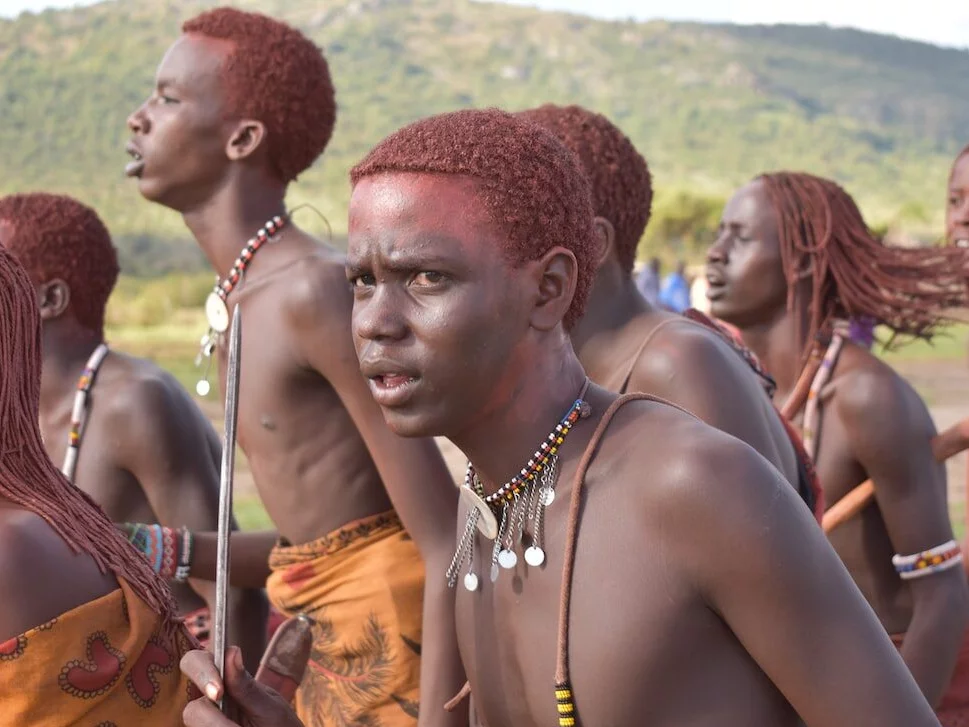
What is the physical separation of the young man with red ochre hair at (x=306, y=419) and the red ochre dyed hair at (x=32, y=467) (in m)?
0.73

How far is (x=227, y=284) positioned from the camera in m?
3.64

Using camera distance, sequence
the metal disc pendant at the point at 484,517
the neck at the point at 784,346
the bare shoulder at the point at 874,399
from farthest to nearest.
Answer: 1. the neck at the point at 784,346
2. the bare shoulder at the point at 874,399
3. the metal disc pendant at the point at 484,517

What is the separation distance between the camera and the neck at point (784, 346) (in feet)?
15.8

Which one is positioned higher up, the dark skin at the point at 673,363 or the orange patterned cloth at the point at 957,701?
the dark skin at the point at 673,363

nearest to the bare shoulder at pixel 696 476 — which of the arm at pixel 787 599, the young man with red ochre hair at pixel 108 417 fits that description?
the arm at pixel 787 599

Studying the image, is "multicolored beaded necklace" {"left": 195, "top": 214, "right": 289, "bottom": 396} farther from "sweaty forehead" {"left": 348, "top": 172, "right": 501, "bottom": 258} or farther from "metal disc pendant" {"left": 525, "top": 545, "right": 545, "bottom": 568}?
"metal disc pendant" {"left": 525, "top": 545, "right": 545, "bottom": 568}

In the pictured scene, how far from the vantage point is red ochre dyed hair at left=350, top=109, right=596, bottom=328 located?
2.06m

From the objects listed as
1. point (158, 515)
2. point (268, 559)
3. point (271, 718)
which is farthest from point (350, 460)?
point (271, 718)

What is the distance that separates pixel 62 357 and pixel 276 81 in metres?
1.16

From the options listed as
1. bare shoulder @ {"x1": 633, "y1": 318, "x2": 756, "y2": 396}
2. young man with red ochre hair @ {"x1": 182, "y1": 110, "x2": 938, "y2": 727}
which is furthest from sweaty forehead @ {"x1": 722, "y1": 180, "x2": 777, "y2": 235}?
young man with red ochre hair @ {"x1": 182, "y1": 110, "x2": 938, "y2": 727}

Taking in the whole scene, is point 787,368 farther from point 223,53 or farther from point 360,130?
point 360,130

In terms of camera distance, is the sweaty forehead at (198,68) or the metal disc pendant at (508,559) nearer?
the metal disc pendant at (508,559)

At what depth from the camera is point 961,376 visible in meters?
24.3

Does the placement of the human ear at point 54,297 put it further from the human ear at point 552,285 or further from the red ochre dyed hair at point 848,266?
the human ear at point 552,285
